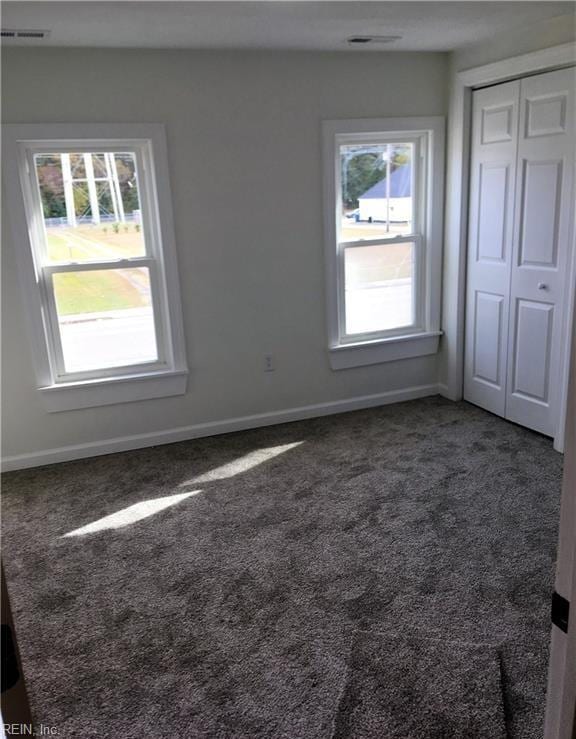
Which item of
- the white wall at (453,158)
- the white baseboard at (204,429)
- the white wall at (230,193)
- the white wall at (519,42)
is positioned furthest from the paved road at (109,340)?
the white wall at (519,42)

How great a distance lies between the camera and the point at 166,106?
3.61m

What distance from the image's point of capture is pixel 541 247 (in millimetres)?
3646

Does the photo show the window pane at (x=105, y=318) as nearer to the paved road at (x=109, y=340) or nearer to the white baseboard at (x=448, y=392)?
the paved road at (x=109, y=340)

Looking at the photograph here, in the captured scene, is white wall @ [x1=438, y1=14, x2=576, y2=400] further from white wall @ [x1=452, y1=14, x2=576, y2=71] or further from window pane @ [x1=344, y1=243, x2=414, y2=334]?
window pane @ [x1=344, y1=243, x2=414, y2=334]

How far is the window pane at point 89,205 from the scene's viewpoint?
3.56 metres

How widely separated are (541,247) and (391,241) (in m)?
1.07

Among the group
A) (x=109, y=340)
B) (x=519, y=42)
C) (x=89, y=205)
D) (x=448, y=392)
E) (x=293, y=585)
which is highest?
(x=519, y=42)

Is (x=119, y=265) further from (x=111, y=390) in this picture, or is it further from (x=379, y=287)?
(x=379, y=287)

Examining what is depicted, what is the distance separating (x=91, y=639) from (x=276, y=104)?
3130 mm

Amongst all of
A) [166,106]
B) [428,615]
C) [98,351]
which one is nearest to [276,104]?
[166,106]

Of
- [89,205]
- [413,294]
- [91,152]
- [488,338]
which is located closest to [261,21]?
[91,152]

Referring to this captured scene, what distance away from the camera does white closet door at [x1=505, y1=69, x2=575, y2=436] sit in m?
3.42

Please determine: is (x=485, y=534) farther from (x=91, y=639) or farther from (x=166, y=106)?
(x=166, y=106)

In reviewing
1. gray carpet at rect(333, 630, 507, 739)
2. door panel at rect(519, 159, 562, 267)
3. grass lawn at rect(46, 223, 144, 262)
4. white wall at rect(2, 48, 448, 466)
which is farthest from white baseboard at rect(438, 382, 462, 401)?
gray carpet at rect(333, 630, 507, 739)
